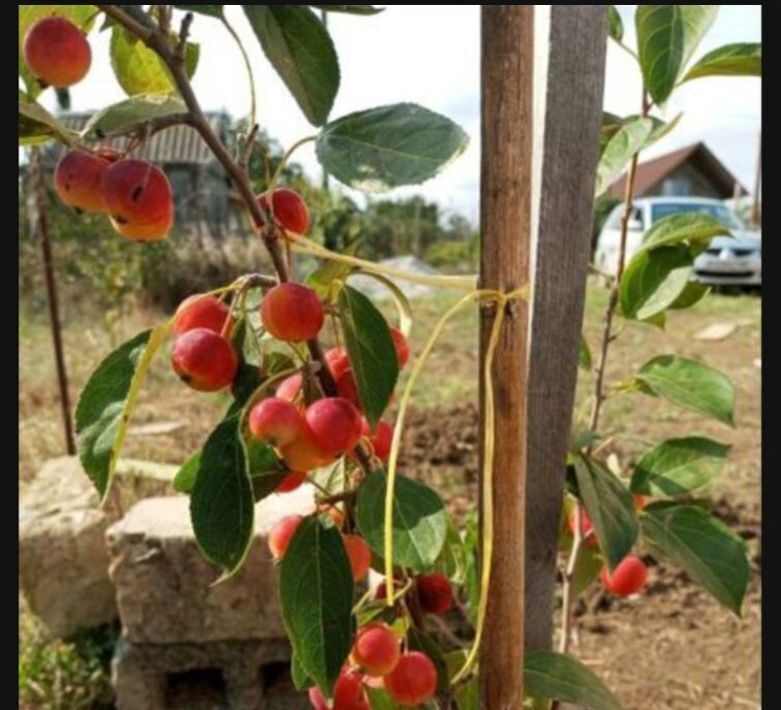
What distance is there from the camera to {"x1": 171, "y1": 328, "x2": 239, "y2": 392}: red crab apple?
54 cm

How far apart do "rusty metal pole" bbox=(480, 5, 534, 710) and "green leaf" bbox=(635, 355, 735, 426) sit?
35 cm

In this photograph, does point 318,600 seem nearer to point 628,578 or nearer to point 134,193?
point 134,193

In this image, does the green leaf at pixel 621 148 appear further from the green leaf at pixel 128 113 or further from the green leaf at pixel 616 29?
the green leaf at pixel 128 113

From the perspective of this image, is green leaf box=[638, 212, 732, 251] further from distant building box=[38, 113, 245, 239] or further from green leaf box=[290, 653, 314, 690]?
distant building box=[38, 113, 245, 239]

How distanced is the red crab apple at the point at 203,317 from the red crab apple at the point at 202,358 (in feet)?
0.05

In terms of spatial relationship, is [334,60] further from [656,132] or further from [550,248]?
A: [656,132]

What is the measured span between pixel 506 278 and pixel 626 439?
0.57m

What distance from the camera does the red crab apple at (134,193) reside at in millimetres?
504

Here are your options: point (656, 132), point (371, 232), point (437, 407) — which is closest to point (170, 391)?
point (437, 407)

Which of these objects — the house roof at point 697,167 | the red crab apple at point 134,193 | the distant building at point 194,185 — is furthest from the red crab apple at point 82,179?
the house roof at point 697,167

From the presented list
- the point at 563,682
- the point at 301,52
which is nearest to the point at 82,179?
the point at 301,52

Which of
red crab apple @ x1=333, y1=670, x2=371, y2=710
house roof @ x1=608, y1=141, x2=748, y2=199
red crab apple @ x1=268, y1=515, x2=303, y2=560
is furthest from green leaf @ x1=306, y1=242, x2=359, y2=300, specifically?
house roof @ x1=608, y1=141, x2=748, y2=199

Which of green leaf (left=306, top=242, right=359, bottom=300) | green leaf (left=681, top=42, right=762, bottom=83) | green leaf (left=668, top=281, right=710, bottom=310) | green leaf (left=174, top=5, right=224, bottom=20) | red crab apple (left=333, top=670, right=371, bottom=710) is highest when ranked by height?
green leaf (left=681, top=42, right=762, bottom=83)

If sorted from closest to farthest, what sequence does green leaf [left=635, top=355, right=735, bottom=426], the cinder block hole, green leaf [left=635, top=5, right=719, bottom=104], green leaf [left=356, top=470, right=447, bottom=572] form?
green leaf [left=356, top=470, right=447, bottom=572] < green leaf [left=635, top=5, right=719, bottom=104] < green leaf [left=635, top=355, right=735, bottom=426] < the cinder block hole
